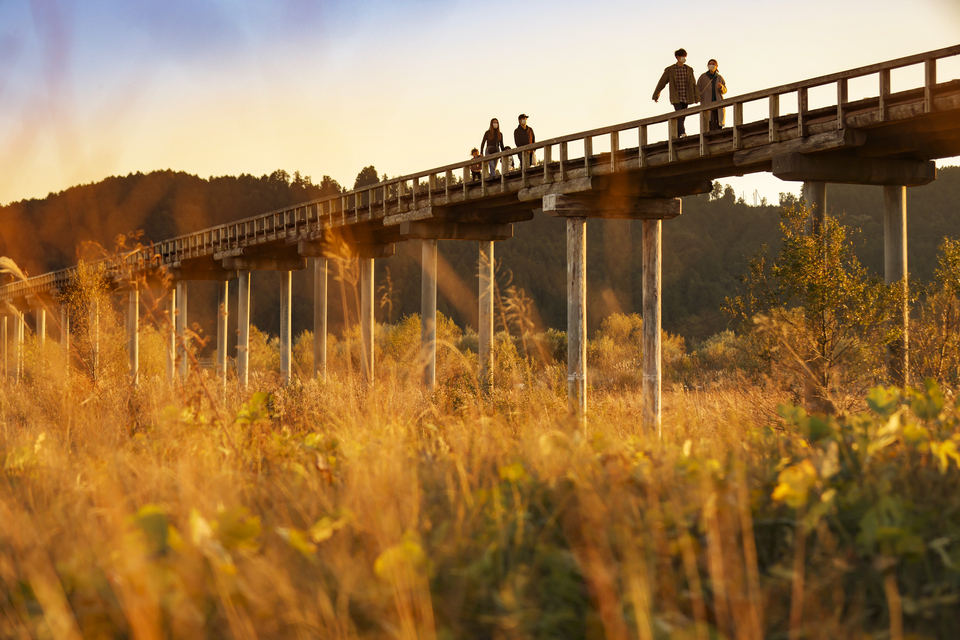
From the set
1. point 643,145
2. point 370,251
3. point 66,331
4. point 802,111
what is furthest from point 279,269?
point 802,111

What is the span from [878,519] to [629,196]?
13.8m

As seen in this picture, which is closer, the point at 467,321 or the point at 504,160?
the point at 504,160

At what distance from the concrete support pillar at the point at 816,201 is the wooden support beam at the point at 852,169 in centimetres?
14

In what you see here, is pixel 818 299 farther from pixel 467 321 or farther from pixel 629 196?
pixel 467 321

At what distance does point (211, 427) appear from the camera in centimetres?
594

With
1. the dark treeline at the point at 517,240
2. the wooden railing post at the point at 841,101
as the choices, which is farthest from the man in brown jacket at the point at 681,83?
the dark treeline at the point at 517,240

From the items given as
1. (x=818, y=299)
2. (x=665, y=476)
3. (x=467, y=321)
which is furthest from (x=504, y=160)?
(x=467, y=321)

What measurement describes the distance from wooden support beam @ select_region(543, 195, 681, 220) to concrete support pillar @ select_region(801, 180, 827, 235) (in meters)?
3.90

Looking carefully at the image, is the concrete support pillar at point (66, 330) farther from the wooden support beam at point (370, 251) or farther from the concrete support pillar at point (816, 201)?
the concrete support pillar at point (816, 201)

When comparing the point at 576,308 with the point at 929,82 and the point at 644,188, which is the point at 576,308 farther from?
the point at 929,82

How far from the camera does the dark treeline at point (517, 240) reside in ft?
287

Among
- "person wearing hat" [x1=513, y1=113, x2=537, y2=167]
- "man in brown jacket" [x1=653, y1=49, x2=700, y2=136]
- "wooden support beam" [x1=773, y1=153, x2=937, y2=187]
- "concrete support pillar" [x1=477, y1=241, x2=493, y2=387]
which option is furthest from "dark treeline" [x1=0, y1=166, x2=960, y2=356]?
"wooden support beam" [x1=773, y1=153, x2=937, y2=187]

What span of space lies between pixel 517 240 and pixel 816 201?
88.3 m

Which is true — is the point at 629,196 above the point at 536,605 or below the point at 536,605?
Answer: above
